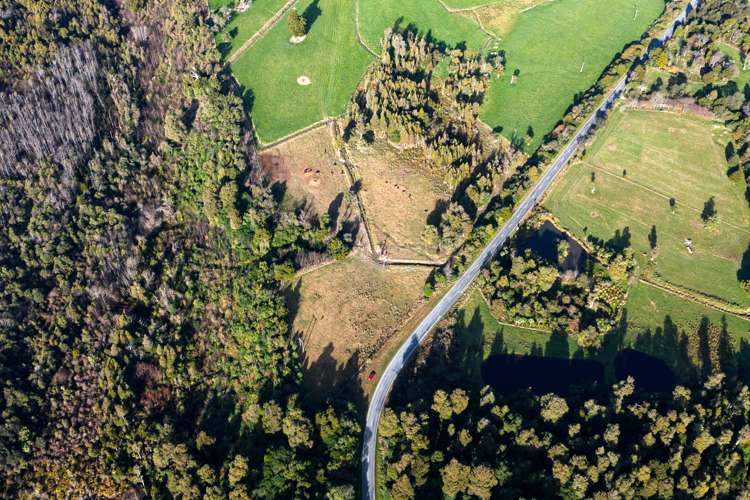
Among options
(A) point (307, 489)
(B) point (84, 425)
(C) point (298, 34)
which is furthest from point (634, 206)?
(B) point (84, 425)

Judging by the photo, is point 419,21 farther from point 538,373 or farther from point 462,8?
point 538,373

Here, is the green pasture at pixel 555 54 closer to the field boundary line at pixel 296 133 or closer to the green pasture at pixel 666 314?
the field boundary line at pixel 296 133

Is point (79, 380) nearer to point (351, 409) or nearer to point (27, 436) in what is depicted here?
point (27, 436)

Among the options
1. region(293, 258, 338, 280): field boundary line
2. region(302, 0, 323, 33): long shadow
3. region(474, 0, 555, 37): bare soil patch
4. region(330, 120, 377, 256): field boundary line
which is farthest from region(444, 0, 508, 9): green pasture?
region(293, 258, 338, 280): field boundary line

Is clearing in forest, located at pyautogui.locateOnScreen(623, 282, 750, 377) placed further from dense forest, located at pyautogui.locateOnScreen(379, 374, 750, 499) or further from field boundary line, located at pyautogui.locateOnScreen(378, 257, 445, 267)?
field boundary line, located at pyautogui.locateOnScreen(378, 257, 445, 267)

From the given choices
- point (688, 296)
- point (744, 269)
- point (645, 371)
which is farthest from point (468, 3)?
point (645, 371)

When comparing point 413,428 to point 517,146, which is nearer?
point 413,428
